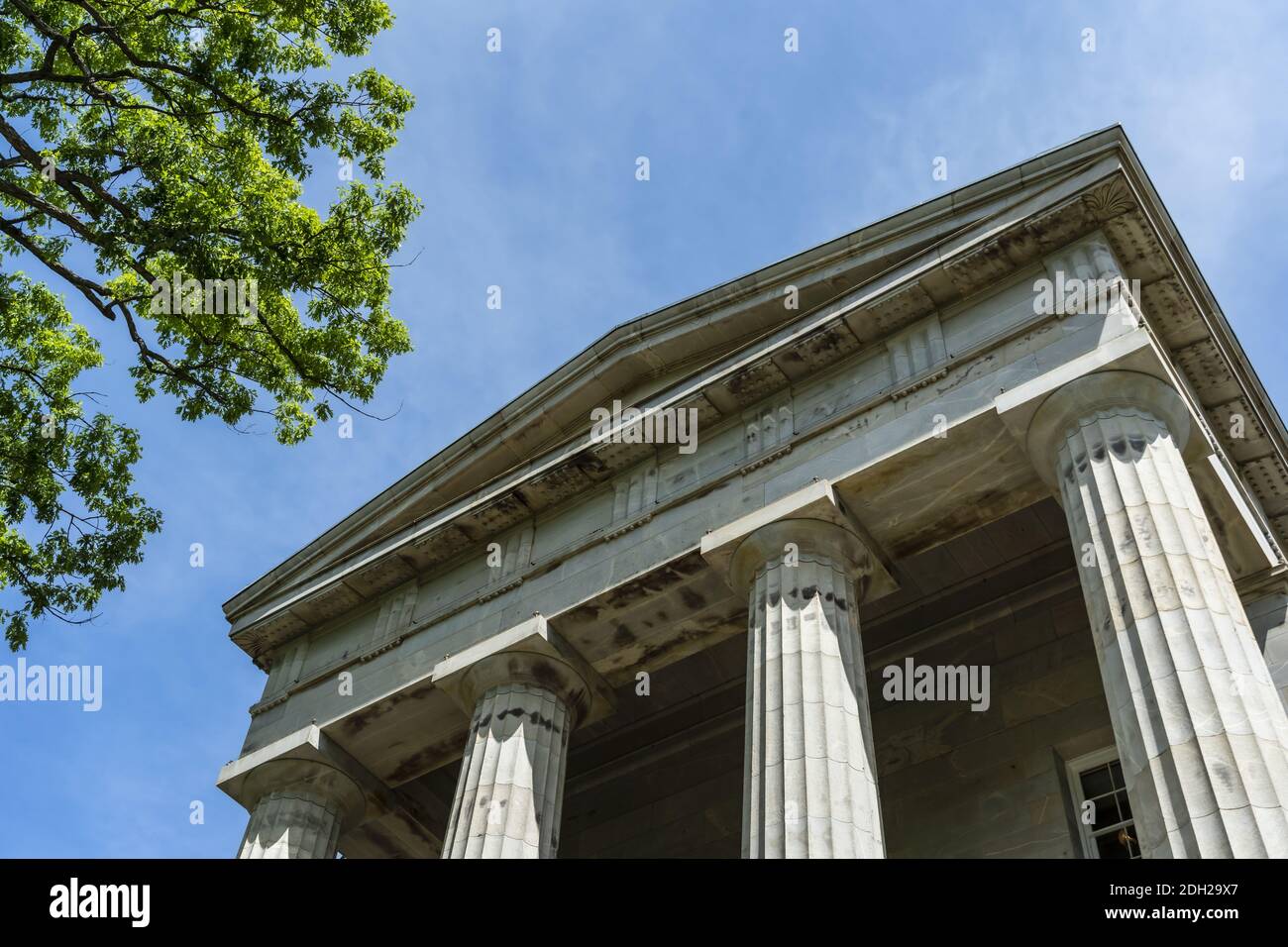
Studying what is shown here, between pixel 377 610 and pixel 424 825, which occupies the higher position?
pixel 377 610

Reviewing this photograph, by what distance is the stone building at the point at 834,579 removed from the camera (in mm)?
19688

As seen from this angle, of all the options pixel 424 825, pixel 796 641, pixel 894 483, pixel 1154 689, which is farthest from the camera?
pixel 424 825

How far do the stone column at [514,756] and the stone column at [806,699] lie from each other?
4336mm

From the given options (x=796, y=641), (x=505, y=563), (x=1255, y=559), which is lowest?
(x=796, y=641)

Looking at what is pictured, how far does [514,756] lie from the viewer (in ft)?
79.3

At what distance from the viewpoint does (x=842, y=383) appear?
25344 millimetres

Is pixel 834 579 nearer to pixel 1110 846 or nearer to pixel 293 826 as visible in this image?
pixel 1110 846

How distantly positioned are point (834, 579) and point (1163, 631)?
6.27 m

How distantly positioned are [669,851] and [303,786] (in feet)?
25.0

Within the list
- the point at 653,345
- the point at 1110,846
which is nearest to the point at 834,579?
the point at 1110,846

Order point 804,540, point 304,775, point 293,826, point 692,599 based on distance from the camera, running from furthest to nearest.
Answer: point 304,775
point 293,826
point 692,599
point 804,540
